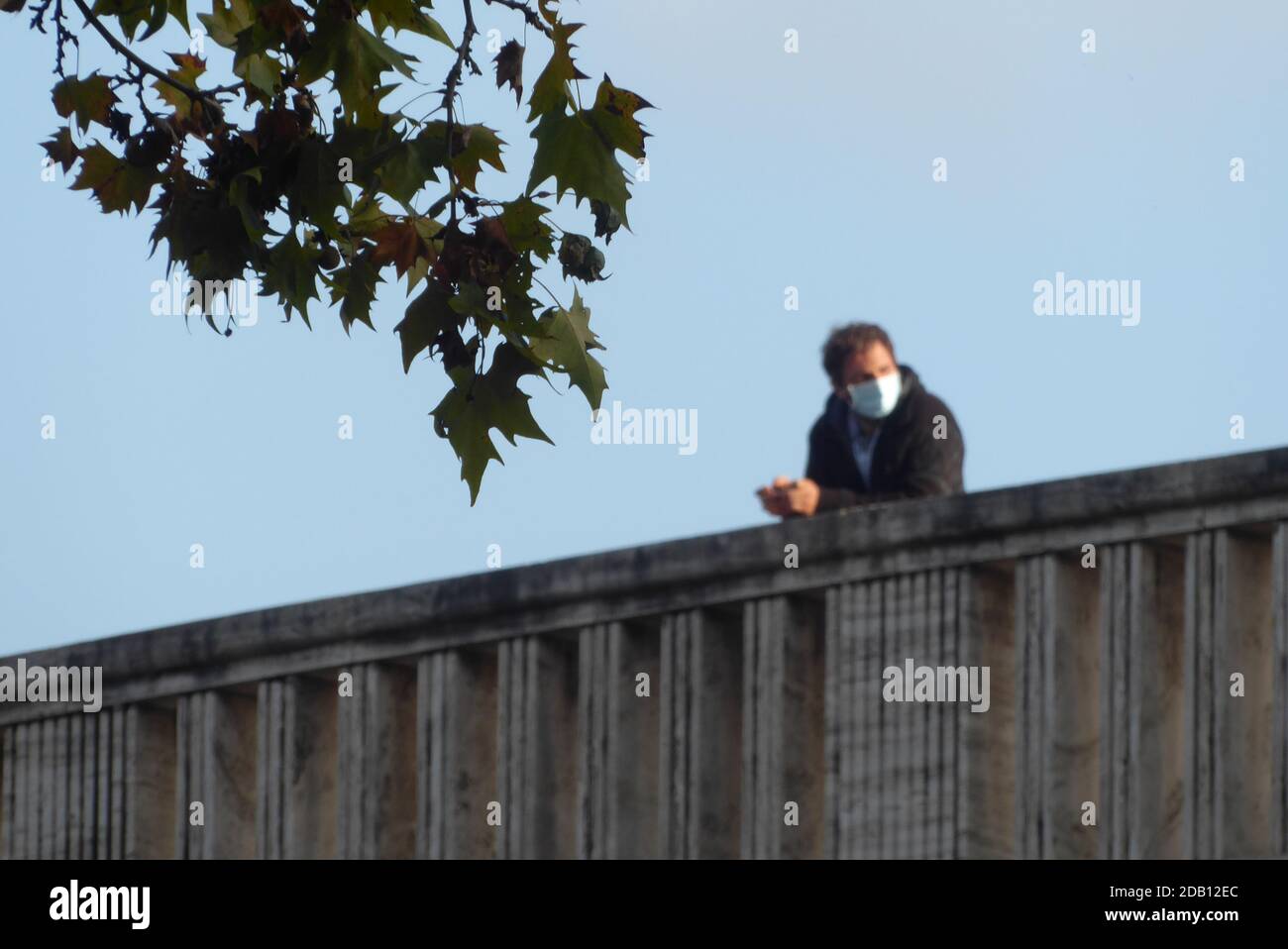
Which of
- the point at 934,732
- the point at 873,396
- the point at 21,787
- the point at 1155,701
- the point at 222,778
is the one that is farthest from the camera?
the point at 21,787

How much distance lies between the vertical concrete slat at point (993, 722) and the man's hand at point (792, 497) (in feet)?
2.31

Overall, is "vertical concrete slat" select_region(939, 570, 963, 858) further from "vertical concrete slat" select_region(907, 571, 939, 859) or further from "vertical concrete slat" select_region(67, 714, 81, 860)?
"vertical concrete slat" select_region(67, 714, 81, 860)

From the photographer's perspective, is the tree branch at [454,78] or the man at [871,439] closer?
the tree branch at [454,78]

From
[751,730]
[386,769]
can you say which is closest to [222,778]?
[386,769]

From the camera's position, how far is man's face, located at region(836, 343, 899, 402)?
12203mm

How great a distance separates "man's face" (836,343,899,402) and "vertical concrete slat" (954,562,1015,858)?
988 mm

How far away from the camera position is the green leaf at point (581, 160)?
22.1ft

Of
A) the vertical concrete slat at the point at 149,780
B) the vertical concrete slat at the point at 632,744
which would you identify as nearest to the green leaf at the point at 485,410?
the vertical concrete slat at the point at 632,744

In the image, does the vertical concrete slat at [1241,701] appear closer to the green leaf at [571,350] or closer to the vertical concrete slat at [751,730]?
the vertical concrete slat at [751,730]

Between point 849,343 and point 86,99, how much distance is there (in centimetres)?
527

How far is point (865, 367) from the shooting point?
40.1 feet

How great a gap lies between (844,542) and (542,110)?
18.2 ft

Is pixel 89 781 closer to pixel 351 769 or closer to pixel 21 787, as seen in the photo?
pixel 21 787
